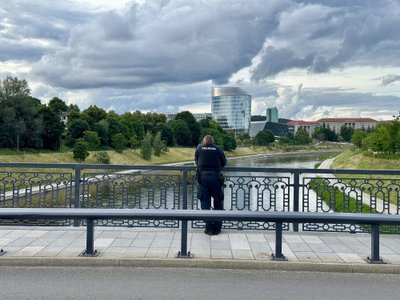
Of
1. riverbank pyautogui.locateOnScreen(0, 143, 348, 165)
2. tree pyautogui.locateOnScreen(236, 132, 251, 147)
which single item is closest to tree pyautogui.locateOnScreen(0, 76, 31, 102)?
riverbank pyautogui.locateOnScreen(0, 143, 348, 165)

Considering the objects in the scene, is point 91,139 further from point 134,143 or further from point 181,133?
point 181,133

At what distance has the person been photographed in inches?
294

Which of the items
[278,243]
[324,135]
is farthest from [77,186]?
Answer: [324,135]

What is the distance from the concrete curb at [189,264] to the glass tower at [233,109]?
152m

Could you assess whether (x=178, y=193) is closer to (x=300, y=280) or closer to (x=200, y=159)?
(x=200, y=159)

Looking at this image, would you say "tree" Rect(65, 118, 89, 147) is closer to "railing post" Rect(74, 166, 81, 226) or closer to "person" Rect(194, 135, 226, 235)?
"railing post" Rect(74, 166, 81, 226)

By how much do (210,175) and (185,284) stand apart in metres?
Result: 2.77

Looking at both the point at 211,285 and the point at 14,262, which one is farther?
the point at 14,262

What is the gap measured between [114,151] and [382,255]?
2137 inches

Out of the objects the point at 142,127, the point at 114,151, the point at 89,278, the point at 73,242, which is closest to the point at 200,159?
the point at 73,242

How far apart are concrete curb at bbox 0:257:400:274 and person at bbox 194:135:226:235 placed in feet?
5.88

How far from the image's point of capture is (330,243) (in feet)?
22.7

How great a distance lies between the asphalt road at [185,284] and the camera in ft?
15.2

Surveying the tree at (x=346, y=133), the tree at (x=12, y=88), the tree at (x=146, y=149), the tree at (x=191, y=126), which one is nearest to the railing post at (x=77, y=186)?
the tree at (x=12, y=88)
